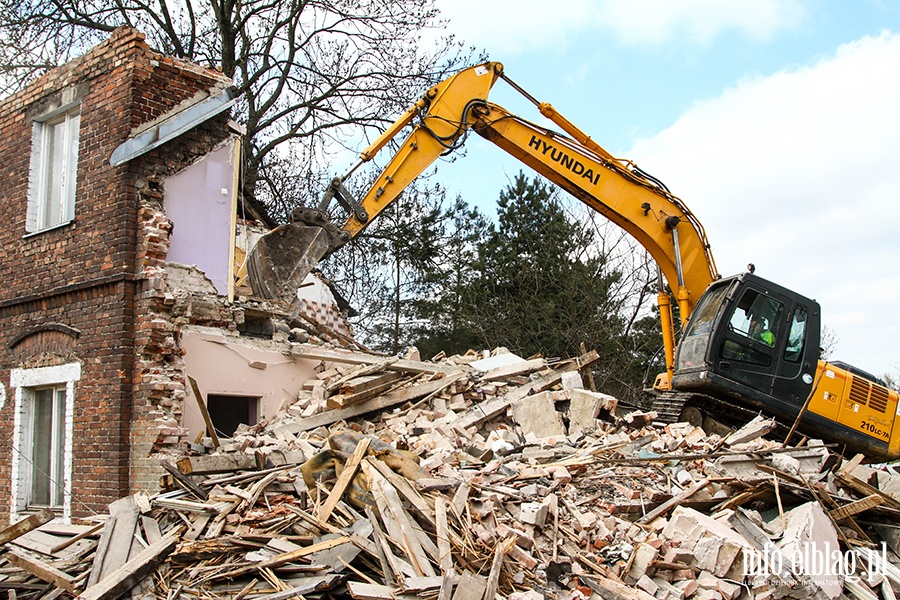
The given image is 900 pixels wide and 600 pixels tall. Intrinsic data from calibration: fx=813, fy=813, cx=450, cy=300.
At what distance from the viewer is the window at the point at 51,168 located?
9945 millimetres

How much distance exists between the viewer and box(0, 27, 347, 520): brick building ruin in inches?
342

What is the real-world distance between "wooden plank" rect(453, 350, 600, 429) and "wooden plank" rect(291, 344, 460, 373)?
104 centimetres

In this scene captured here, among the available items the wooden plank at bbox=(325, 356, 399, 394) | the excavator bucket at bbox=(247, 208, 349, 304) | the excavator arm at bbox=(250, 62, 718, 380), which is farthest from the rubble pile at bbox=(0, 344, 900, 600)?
the excavator arm at bbox=(250, 62, 718, 380)

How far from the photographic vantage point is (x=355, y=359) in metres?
11.1

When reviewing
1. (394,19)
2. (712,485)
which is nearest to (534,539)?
(712,485)

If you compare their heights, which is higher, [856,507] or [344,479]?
[344,479]

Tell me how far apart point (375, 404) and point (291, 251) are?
2162 mm

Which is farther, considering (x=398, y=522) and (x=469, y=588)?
(x=398, y=522)

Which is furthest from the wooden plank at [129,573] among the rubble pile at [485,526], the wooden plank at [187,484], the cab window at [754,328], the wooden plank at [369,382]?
the cab window at [754,328]

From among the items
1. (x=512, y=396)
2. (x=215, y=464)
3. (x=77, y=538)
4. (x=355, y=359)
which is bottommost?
(x=77, y=538)

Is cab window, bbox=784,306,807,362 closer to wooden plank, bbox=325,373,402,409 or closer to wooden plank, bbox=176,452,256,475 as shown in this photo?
wooden plank, bbox=325,373,402,409

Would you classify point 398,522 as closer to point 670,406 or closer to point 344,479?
point 344,479

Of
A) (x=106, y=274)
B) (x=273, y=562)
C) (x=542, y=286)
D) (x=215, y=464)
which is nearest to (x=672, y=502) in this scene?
(x=273, y=562)

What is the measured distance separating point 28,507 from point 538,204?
1786 cm
